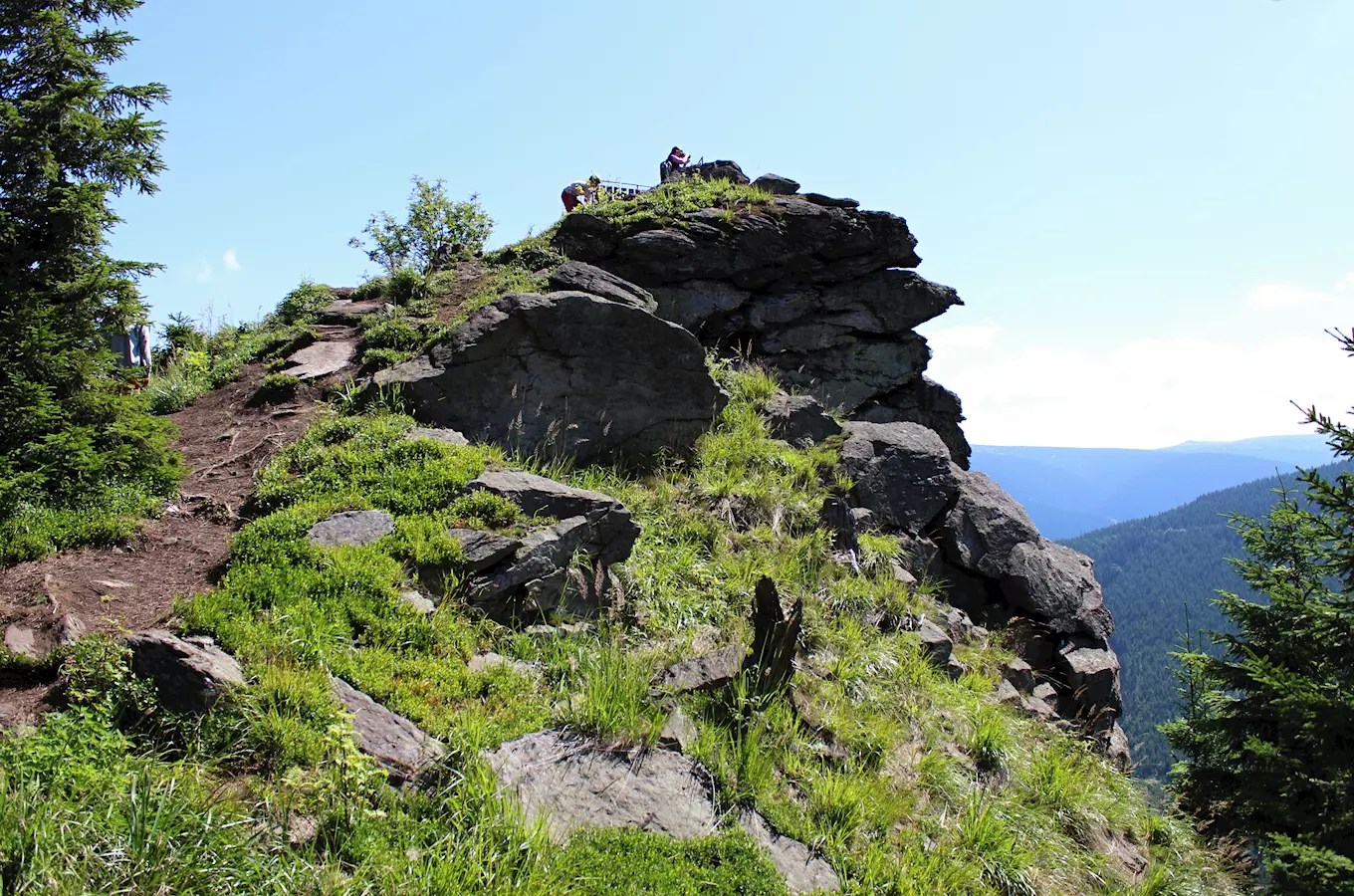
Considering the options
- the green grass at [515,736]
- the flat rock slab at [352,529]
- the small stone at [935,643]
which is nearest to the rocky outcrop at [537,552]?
the green grass at [515,736]

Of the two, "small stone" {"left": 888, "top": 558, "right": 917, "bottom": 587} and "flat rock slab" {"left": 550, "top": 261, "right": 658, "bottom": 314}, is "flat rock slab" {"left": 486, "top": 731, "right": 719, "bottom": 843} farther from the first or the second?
"flat rock slab" {"left": 550, "top": 261, "right": 658, "bottom": 314}

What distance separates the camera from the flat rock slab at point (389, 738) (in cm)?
454

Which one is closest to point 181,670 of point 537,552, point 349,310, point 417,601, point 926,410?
point 417,601

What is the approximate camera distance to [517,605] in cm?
704

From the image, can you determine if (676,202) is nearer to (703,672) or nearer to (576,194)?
(576,194)

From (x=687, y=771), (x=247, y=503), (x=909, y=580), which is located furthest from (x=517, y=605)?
(x=909, y=580)

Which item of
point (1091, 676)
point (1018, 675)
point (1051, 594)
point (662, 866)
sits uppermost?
point (1051, 594)

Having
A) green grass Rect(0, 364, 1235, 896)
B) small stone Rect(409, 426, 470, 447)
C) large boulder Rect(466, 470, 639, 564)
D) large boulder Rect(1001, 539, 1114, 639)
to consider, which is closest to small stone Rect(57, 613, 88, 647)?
green grass Rect(0, 364, 1235, 896)

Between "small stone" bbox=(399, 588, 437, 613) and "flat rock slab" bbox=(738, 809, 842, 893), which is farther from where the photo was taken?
"small stone" bbox=(399, 588, 437, 613)

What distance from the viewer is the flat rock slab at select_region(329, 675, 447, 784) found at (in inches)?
179

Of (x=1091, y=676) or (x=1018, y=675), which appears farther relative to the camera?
(x=1091, y=676)

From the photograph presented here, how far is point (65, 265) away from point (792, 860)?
9.84 m

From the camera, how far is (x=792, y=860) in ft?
16.2

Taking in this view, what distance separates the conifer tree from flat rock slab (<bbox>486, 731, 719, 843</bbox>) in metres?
5.61
